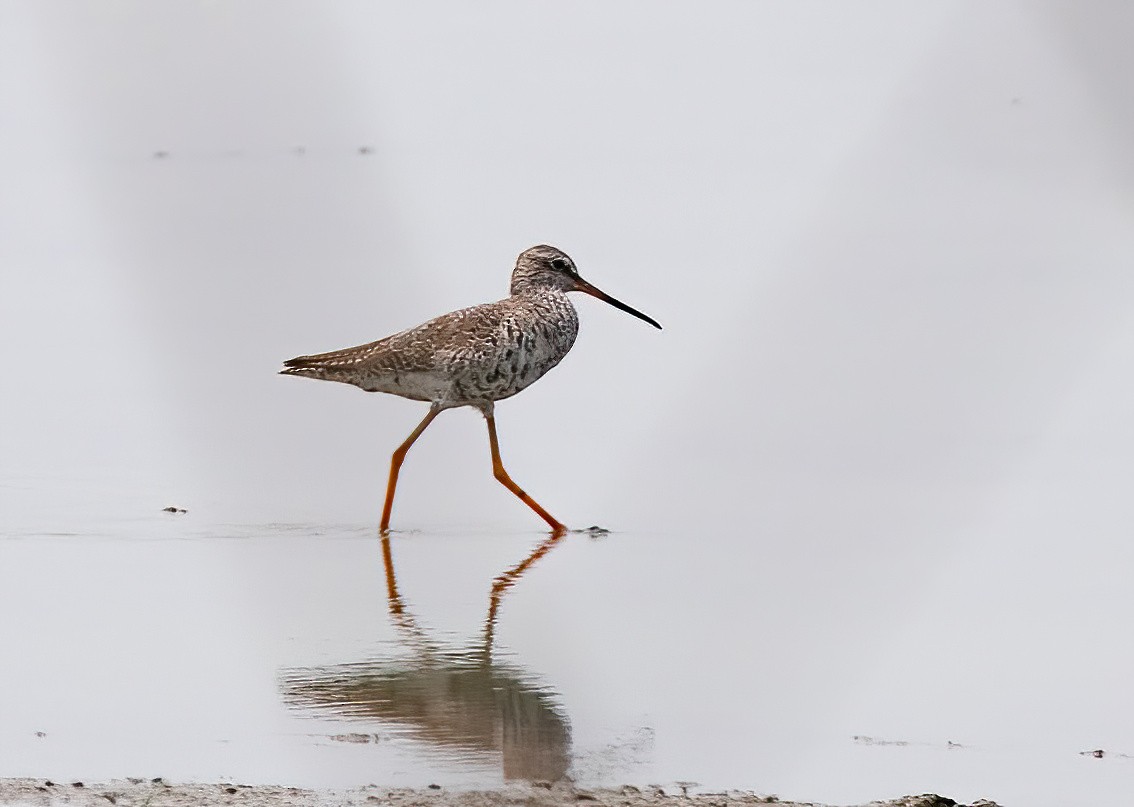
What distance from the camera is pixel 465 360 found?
6.91 metres

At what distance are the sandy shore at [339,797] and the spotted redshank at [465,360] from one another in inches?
127

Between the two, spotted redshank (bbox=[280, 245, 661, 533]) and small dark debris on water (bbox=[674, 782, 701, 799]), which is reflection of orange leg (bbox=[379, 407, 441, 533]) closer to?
spotted redshank (bbox=[280, 245, 661, 533])

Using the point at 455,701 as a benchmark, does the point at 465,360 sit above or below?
above

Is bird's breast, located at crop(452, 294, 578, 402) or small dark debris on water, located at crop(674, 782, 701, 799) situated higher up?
bird's breast, located at crop(452, 294, 578, 402)

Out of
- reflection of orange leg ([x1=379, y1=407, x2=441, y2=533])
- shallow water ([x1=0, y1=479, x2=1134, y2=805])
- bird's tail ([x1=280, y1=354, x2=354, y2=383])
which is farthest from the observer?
bird's tail ([x1=280, y1=354, x2=354, y2=383])

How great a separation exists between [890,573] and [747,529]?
79cm

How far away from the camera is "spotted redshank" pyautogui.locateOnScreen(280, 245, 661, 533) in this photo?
694cm

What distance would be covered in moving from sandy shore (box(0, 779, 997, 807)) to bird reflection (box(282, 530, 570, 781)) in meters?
0.18

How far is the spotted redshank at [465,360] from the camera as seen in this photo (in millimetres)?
6941

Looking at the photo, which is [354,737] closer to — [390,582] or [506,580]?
[390,582]

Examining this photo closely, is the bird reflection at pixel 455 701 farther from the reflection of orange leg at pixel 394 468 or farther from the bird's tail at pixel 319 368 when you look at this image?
the bird's tail at pixel 319 368

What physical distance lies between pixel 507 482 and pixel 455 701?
2713mm

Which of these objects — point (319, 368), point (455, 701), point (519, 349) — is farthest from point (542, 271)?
point (455, 701)

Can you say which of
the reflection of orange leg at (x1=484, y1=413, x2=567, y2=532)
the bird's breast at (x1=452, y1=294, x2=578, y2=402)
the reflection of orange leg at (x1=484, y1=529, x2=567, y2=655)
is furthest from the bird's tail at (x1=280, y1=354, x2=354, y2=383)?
the reflection of orange leg at (x1=484, y1=529, x2=567, y2=655)
